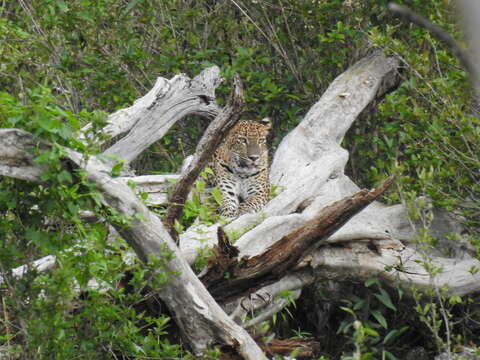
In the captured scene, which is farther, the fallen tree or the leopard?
the leopard

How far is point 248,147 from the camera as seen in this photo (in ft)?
28.1

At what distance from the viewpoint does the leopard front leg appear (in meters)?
7.91

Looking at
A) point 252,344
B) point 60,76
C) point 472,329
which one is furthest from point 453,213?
point 60,76

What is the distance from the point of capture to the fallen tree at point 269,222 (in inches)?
168

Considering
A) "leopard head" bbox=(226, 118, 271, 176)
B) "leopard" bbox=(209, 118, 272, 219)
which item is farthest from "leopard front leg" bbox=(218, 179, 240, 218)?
"leopard head" bbox=(226, 118, 271, 176)

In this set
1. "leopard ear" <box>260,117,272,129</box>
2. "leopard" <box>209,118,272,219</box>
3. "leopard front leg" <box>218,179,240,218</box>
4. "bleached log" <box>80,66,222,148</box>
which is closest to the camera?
"bleached log" <box>80,66,222,148</box>

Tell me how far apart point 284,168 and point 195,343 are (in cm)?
315

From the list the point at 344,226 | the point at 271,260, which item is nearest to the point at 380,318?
the point at 344,226

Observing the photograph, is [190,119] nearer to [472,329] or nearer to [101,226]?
[472,329]

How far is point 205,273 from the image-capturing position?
501cm

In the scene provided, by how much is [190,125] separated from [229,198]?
1587 millimetres

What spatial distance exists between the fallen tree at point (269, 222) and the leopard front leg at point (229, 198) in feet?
2.00

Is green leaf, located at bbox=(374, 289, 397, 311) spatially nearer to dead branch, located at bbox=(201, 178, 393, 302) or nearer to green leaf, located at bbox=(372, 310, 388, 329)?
green leaf, located at bbox=(372, 310, 388, 329)

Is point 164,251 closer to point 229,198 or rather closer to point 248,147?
point 229,198
